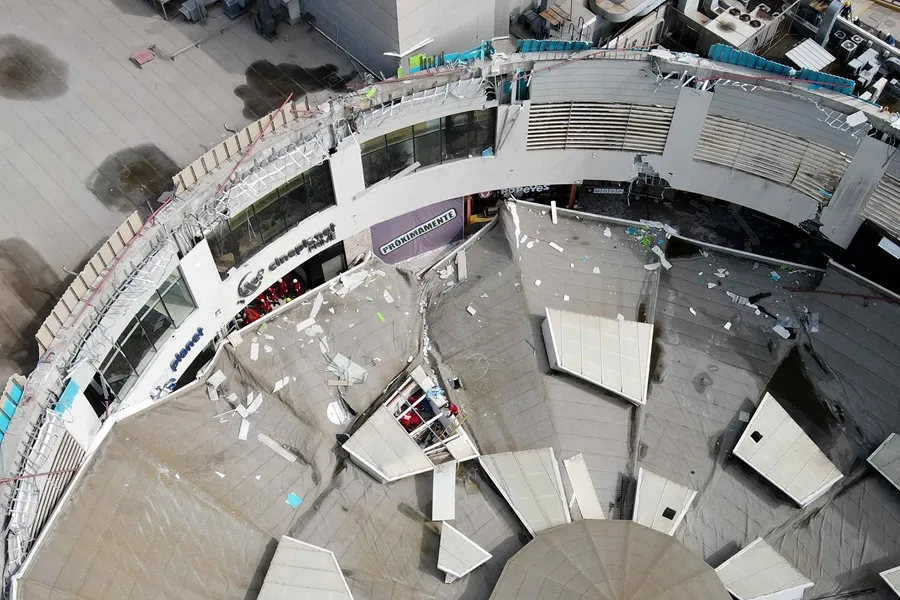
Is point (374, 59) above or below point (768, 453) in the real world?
above

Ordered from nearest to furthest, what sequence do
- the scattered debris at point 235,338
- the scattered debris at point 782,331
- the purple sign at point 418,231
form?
the scattered debris at point 235,338 → the scattered debris at point 782,331 → the purple sign at point 418,231

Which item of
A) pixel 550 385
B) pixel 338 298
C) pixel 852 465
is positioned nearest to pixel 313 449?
pixel 338 298

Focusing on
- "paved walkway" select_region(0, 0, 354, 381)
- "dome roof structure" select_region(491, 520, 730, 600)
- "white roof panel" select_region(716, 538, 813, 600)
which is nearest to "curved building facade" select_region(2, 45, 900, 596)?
"paved walkway" select_region(0, 0, 354, 381)

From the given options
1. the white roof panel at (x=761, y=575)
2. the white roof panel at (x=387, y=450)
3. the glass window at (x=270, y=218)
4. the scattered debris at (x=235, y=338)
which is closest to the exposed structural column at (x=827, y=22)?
the white roof panel at (x=761, y=575)

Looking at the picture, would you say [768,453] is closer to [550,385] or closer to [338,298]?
[550,385]

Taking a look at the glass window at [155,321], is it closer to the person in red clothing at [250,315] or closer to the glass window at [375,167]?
the person in red clothing at [250,315]

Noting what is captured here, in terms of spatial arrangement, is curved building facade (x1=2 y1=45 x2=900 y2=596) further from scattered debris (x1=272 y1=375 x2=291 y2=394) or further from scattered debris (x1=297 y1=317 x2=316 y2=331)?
scattered debris (x1=272 y1=375 x2=291 y2=394)
